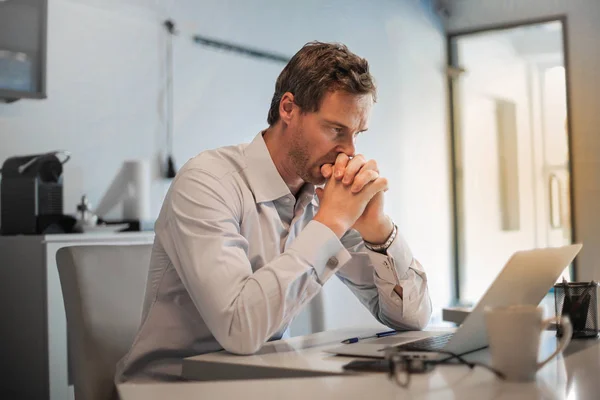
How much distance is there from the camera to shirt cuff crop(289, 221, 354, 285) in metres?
1.32

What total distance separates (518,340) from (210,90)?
124 inches

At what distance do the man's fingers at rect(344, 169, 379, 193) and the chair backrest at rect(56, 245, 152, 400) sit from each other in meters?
0.55

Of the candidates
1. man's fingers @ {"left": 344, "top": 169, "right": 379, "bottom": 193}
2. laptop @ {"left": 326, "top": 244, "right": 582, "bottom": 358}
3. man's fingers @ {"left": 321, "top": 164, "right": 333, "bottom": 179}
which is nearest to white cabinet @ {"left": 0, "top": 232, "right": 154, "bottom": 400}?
man's fingers @ {"left": 321, "top": 164, "right": 333, "bottom": 179}

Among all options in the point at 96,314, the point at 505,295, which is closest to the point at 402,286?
the point at 505,295

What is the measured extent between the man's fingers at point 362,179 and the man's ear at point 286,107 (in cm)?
27

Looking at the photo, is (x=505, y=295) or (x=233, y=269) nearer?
(x=505, y=295)

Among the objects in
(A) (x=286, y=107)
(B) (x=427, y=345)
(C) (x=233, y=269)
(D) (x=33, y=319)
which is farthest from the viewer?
(D) (x=33, y=319)

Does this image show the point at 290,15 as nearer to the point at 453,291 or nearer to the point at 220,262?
the point at 453,291

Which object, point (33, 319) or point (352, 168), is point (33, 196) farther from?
point (352, 168)

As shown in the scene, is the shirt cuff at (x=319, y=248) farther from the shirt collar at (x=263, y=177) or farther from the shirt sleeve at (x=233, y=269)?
the shirt collar at (x=263, y=177)

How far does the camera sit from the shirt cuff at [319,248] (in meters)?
1.32

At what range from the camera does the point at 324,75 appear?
163cm

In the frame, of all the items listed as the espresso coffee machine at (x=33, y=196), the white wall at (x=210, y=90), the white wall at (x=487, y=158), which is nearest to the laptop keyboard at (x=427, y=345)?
the white wall at (x=210, y=90)

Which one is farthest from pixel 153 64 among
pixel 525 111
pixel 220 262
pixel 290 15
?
pixel 525 111
